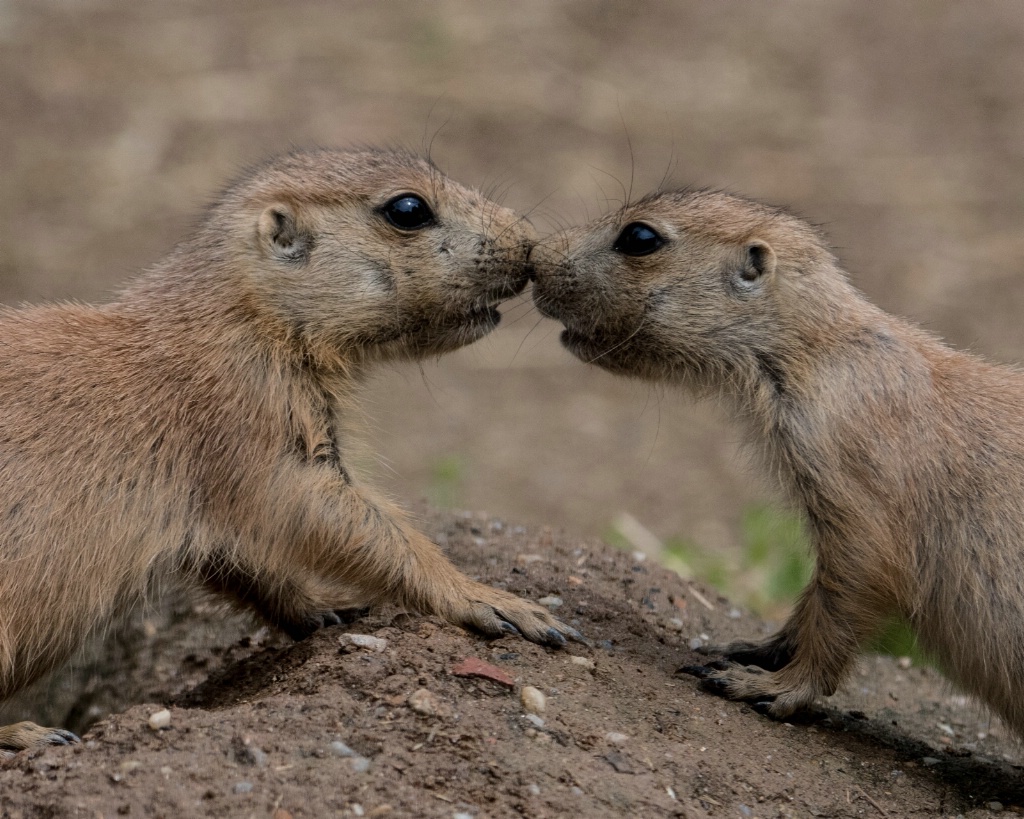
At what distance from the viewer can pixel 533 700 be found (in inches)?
169

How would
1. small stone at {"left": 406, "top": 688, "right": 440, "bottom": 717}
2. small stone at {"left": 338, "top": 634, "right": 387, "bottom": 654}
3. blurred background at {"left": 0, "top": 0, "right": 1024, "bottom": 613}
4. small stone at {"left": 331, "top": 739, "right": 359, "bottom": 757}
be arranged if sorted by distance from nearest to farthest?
small stone at {"left": 331, "top": 739, "right": 359, "bottom": 757}
small stone at {"left": 406, "top": 688, "right": 440, "bottom": 717}
small stone at {"left": 338, "top": 634, "right": 387, "bottom": 654}
blurred background at {"left": 0, "top": 0, "right": 1024, "bottom": 613}

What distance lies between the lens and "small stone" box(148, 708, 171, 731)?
401 cm

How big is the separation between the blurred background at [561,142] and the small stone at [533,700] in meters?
3.89

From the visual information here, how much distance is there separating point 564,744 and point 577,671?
53 cm

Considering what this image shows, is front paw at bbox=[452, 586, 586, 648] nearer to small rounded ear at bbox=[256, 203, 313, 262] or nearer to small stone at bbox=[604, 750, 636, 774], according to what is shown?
small stone at bbox=[604, 750, 636, 774]

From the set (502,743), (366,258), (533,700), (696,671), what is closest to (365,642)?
(533,700)

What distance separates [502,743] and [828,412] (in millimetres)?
1773

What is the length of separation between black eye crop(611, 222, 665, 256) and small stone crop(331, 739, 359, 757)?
2.37 m

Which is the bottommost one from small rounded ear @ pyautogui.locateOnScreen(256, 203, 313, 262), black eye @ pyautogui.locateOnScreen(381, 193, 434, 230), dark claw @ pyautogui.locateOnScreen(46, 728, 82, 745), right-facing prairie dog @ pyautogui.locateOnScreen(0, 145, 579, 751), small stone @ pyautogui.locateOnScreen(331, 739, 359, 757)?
dark claw @ pyautogui.locateOnScreen(46, 728, 82, 745)

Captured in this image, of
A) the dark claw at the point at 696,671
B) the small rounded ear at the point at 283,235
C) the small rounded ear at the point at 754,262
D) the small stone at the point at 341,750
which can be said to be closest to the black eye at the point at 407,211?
the small rounded ear at the point at 283,235

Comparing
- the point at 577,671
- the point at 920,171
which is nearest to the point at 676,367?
the point at 577,671

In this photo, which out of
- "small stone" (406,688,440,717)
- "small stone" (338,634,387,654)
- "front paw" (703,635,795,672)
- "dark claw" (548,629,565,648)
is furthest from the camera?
"front paw" (703,635,795,672)

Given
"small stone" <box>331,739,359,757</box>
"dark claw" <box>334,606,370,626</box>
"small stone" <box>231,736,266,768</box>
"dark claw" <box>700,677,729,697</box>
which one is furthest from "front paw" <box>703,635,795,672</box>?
"small stone" <box>231,736,266,768</box>

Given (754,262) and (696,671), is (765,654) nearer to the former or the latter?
(696,671)
